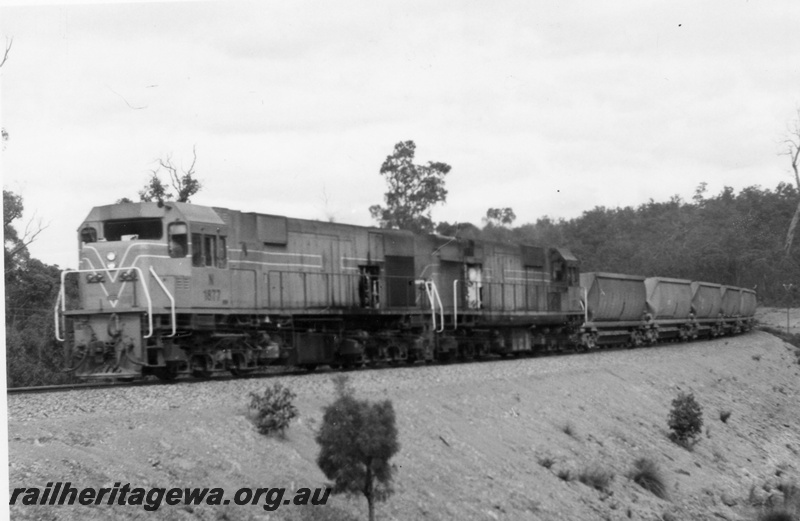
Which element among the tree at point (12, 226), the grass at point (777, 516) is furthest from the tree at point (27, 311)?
the grass at point (777, 516)

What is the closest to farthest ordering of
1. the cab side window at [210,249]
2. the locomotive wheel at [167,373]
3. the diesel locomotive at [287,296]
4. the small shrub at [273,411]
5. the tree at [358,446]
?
the tree at [358,446] < the small shrub at [273,411] < the diesel locomotive at [287,296] < the locomotive wheel at [167,373] < the cab side window at [210,249]

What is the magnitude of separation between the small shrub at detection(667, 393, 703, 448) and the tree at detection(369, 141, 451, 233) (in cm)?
2121

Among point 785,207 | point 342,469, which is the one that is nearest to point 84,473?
point 342,469

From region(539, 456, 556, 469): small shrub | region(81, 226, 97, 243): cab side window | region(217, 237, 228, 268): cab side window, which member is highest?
region(81, 226, 97, 243): cab side window

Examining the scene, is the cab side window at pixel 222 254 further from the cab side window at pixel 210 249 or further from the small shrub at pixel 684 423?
the small shrub at pixel 684 423

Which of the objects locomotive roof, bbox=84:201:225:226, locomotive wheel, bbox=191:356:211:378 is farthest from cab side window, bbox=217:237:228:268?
locomotive wheel, bbox=191:356:211:378

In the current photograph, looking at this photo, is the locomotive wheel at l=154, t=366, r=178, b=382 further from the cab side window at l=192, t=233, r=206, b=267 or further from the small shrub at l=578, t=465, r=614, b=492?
the small shrub at l=578, t=465, r=614, b=492

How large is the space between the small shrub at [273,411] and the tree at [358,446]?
1.81 meters

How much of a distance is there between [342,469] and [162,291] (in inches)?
254

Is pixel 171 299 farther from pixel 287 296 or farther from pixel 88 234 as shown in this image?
pixel 287 296

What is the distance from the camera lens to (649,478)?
50.3 feet

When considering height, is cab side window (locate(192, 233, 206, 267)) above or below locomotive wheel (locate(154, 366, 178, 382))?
above

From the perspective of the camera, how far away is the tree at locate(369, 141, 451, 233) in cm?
3922

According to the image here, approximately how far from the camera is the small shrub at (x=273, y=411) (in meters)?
11.2
